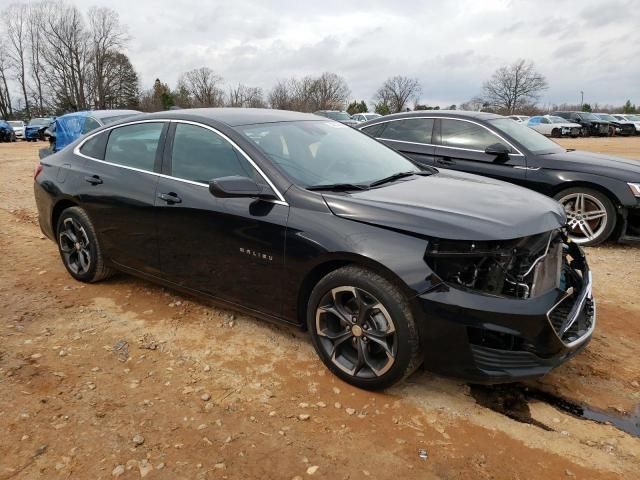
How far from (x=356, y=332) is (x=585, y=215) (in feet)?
14.2

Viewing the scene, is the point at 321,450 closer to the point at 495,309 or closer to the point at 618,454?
the point at 495,309

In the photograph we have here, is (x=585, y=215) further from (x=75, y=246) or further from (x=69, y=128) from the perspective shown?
(x=69, y=128)

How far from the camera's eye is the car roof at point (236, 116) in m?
3.65

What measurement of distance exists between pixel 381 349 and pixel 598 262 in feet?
11.9

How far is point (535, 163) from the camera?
19.9 ft

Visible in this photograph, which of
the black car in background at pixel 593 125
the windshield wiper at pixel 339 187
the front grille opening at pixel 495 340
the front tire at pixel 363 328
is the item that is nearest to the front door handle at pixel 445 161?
the windshield wiper at pixel 339 187

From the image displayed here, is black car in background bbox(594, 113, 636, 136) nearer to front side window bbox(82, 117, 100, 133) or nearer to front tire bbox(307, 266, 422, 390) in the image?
front side window bbox(82, 117, 100, 133)

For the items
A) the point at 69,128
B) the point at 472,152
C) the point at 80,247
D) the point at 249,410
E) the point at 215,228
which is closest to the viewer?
the point at 249,410

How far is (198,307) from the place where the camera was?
4086 mm

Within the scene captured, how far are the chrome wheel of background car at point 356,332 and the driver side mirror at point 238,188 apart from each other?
77 centimetres

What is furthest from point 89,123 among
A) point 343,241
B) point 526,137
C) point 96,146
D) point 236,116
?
point 343,241

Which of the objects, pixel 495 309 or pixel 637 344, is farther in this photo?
pixel 637 344

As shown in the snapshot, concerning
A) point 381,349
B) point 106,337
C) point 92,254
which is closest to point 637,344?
point 381,349

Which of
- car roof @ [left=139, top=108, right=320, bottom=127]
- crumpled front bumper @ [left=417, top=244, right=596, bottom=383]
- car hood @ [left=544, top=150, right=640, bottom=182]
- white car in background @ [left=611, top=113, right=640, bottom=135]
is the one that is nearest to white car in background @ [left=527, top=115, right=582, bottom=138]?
white car in background @ [left=611, top=113, right=640, bottom=135]
